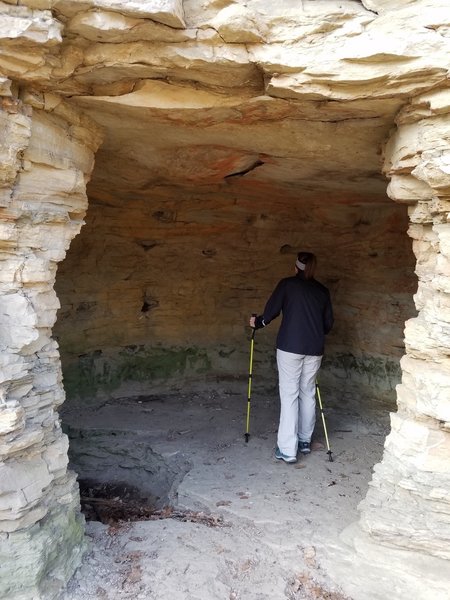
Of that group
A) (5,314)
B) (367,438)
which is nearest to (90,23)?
→ (5,314)

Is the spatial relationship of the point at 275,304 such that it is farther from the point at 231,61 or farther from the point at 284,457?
the point at 231,61

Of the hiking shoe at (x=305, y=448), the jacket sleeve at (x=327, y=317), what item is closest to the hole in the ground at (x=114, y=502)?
the hiking shoe at (x=305, y=448)

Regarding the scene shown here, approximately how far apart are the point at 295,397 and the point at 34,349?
270 cm

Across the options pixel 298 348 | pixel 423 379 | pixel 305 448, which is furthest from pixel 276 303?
pixel 423 379

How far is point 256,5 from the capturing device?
2.92m

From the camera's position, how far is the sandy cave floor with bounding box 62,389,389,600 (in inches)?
129

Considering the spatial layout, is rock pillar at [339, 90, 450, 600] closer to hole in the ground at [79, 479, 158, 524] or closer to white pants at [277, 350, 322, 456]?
white pants at [277, 350, 322, 456]

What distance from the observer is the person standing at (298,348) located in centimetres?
504

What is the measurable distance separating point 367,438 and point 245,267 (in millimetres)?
3002

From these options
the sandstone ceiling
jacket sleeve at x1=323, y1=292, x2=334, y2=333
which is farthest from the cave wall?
the sandstone ceiling

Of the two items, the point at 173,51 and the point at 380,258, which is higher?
the point at 173,51

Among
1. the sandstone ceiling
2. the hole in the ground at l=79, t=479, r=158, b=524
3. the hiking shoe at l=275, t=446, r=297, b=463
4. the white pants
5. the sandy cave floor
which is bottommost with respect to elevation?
the hole in the ground at l=79, t=479, r=158, b=524

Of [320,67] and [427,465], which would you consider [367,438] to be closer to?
[427,465]

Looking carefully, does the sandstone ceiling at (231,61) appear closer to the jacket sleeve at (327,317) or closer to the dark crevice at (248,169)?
the dark crevice at (248,169)
